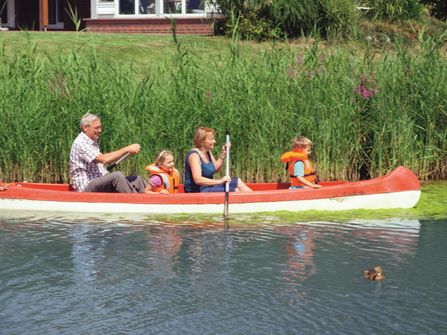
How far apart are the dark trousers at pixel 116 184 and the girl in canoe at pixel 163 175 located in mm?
134

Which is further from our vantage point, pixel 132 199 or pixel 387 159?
pixel 387 159

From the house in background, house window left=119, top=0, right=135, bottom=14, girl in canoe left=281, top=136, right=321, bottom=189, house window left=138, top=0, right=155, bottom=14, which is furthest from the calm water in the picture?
house window left=119, top=0, right=135, bottom=14

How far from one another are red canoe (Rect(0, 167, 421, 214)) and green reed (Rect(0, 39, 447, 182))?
0.97 m

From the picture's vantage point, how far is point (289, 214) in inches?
473

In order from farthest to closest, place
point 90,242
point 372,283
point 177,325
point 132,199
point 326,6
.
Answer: point 326,6, point 132,199, point 90,242, point 372,283, point 177,325

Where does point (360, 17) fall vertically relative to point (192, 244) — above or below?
above

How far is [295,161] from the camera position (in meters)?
12.1

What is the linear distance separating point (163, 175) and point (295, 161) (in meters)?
1.58

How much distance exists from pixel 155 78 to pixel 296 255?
4708mm

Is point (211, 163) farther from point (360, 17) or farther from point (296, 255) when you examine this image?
point (360, 17)

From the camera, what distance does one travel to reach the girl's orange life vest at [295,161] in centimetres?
1213

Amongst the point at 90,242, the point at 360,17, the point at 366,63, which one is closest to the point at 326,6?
the point at 360,17

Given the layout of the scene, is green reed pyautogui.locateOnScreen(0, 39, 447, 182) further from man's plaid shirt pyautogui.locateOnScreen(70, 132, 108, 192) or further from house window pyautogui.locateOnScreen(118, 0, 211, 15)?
house window pyautogui.locateOnScreen(118, 0, 211, 15)

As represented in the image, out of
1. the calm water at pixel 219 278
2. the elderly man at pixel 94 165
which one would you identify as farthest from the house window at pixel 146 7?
the calm water at pixel 219 278
